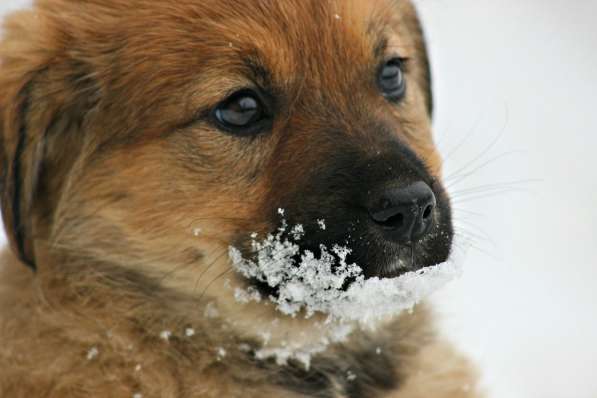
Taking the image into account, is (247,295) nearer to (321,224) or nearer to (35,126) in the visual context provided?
(321,224)

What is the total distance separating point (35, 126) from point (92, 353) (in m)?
0.84

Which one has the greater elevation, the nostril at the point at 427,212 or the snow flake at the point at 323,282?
the nostril at the point at 427,212

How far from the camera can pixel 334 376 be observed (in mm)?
3590

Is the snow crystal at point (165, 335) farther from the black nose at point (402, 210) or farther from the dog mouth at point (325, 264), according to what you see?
the black nose at point (402, 210)

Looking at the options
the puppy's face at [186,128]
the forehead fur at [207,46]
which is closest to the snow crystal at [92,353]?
the puppy's face at [186,128]

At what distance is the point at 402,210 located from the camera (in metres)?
3.07

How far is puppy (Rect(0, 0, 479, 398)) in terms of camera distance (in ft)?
11.0

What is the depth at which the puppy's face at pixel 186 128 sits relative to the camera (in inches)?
133

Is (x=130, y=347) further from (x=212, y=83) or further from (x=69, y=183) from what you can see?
(x=212, y=83)

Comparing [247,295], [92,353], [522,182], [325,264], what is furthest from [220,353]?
[522,182]

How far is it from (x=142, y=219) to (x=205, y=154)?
34cm

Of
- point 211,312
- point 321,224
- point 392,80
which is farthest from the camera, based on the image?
point 392,80

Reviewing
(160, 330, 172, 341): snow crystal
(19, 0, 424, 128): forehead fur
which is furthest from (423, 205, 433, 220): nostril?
(160, 330, 172, 341): snow crystal

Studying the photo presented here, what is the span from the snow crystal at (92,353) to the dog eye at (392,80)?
4.81 feet
